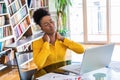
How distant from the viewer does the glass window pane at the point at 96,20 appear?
623cm

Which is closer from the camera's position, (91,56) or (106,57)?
(91,56)

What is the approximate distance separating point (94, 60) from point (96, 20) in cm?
468

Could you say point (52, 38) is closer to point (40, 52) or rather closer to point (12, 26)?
point (40, 52)

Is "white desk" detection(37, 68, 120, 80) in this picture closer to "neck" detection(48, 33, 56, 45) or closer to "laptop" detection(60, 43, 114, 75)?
"laptop" detection(60, 43, 114, 75)

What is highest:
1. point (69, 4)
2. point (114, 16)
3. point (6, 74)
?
point (69, 4)

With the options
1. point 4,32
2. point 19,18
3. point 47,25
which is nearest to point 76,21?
point 19,18

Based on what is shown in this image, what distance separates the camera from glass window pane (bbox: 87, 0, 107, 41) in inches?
245

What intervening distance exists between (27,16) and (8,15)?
68 cm

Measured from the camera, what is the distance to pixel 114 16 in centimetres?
629

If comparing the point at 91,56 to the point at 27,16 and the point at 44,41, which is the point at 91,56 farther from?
the point at 27,16

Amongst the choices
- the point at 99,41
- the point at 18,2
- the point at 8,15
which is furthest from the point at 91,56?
the point at 99,41

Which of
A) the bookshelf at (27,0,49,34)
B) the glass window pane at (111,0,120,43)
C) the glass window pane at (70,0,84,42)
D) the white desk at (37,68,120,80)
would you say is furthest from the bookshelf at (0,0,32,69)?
the glass window pane at (111,0,120,43)

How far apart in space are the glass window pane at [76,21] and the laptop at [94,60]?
4417mm

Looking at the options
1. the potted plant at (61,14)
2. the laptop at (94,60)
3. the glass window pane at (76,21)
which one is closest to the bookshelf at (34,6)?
the potted plant at (61,14)
